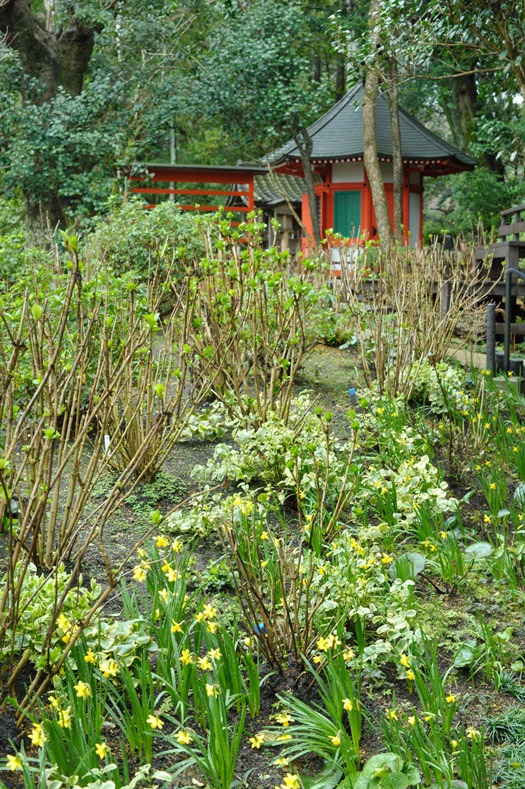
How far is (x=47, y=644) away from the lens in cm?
212

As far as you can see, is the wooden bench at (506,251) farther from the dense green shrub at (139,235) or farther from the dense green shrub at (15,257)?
the dense green shrub at (15,257)

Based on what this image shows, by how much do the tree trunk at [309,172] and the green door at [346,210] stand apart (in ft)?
1.88

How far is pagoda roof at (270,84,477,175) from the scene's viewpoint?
17.5 meters

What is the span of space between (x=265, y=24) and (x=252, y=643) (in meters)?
17.2

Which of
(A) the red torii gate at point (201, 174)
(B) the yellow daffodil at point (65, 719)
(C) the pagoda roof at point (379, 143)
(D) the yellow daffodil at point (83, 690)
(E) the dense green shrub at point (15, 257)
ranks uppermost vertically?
(C) the pagoda roof at point (379, 143)

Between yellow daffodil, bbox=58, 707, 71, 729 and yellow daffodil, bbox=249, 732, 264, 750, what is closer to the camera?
yellow daffodil, bbox=58, 707, 71, 729

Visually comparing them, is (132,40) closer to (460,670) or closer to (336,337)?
(336,337)

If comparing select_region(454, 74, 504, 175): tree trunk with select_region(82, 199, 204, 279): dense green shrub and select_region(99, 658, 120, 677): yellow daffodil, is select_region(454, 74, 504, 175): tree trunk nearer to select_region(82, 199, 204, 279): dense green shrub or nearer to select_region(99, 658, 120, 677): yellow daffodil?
select_region(82, 199, 204, 279): dense green shrub

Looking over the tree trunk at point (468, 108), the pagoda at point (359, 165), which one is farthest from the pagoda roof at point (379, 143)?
the tree trunk at point (468, 108)

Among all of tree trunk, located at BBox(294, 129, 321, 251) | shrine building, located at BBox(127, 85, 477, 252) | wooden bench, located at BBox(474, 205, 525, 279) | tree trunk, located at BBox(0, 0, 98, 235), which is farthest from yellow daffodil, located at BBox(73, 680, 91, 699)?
tree trunk, located at BBox(294, 129, 321, 251)

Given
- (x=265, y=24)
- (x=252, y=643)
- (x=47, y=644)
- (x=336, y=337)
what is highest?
(x=265, y=24)

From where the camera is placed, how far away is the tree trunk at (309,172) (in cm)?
1784

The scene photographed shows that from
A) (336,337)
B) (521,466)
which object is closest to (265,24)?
(336,337)

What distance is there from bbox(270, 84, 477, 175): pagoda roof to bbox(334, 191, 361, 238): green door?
3.44 feet
